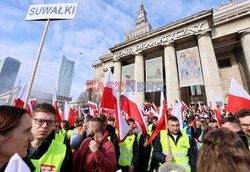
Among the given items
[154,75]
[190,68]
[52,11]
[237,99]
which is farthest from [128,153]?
[154,75]

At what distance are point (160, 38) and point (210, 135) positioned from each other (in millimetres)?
22130

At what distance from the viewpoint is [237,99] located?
3703 mm

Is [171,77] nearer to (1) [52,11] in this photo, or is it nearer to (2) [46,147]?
(1) [52,11]

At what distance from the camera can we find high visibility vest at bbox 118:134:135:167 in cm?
314

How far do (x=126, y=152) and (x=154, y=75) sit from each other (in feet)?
58.1

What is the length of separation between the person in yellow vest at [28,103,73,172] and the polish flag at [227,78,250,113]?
437 cm

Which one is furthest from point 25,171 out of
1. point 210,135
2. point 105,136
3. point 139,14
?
point 139,14

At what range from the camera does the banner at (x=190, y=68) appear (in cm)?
1658

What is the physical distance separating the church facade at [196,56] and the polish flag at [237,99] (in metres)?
11.1

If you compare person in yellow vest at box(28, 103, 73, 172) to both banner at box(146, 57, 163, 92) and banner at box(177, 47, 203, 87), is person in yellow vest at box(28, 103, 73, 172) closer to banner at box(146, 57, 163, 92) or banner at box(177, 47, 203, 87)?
banner at box(177, 47, 203, 87)

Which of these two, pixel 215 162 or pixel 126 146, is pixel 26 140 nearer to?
pixel 215 162

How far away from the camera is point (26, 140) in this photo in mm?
1037

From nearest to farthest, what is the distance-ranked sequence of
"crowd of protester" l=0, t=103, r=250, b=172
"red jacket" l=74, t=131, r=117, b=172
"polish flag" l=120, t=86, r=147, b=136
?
1. "crowd of protester" l=0, t=103, r=250, b=172
2. "red jacket" l=74, t=131, r=117, b=172
3. "polish flag" l=120, t=86, r=147, b=136

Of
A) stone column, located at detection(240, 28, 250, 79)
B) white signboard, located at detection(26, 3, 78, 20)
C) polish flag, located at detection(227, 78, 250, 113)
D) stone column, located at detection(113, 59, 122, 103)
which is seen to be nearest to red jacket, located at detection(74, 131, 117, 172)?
white signboard, located at detection(26, 3, 78, 20)
